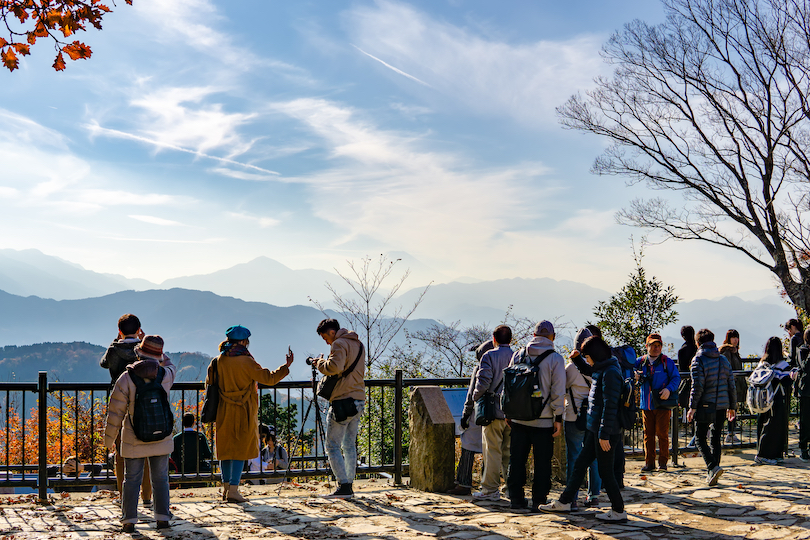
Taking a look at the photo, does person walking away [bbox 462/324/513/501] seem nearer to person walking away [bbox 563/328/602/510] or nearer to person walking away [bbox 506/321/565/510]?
person walking away [bbox 506/321/565/510]

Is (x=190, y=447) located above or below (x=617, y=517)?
above

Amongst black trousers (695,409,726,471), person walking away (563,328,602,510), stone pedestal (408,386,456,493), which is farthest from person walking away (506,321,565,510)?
black trousers (695,409,726,471)

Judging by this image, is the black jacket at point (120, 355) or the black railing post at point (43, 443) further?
the black railing post at point (43, 443)

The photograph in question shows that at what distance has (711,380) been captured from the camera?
814 centimetres

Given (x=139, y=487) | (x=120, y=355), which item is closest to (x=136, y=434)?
(x=139, y=487)

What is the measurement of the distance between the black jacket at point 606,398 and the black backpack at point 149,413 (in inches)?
158

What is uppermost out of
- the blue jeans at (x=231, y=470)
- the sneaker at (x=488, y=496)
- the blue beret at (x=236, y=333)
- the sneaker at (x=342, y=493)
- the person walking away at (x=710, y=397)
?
the blue beret at (x=236, y=333)

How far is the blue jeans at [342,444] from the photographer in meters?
7.39

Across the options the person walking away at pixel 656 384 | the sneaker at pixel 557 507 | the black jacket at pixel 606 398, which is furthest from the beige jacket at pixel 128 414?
the person walking away at pixel 656 384

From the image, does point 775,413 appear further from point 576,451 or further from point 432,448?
point 432,448

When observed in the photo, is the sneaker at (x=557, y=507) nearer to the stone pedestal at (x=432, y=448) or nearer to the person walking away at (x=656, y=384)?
the stone pedestal at (x=432, y=448)

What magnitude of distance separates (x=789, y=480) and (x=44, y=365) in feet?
461

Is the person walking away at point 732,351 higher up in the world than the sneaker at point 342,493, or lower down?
higher up

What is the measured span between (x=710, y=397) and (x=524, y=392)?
2.99 meters
